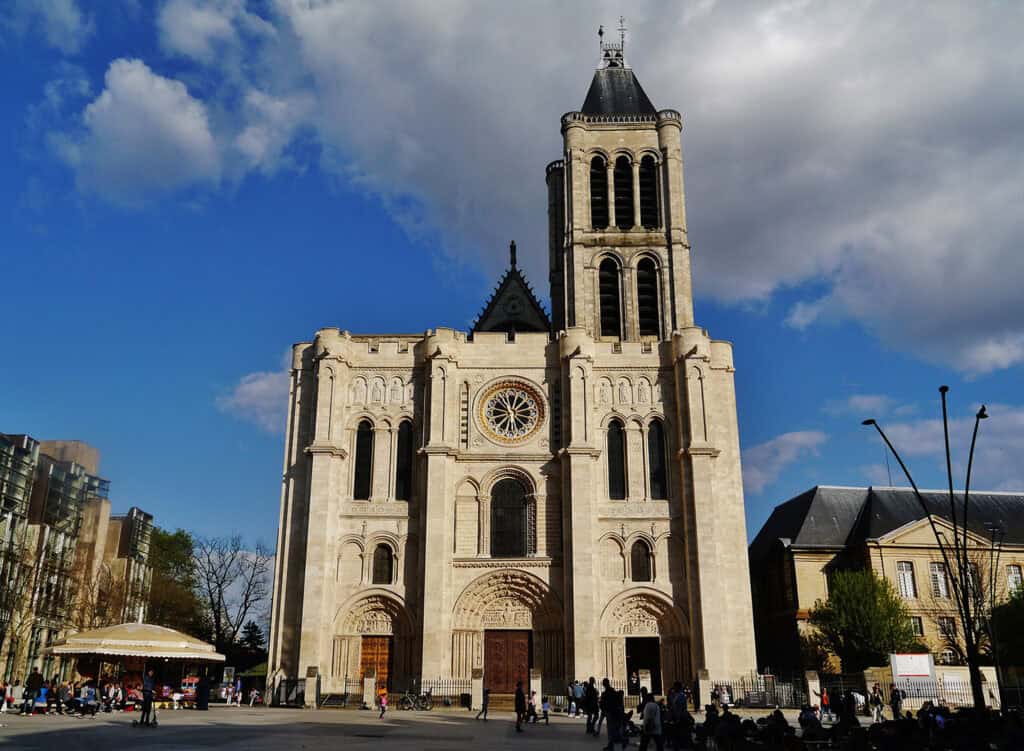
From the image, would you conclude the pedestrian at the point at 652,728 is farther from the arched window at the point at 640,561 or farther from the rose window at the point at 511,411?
the rose window at the point at 511,411

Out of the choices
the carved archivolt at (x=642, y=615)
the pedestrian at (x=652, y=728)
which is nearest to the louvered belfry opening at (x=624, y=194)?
the carved archivolt at (x=642, y=615)

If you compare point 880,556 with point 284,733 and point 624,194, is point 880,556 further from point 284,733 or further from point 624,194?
point 284,733

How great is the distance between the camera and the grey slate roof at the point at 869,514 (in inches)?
1651

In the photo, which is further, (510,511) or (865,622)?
(865,622)

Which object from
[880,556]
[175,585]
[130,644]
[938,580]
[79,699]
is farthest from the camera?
[175,585]

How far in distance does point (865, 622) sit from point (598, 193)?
22.6 metres

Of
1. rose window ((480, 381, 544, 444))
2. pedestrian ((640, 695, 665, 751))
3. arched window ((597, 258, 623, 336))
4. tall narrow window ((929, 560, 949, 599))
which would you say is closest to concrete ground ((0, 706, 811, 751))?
pedestrian ((640, 695, 665, 751))

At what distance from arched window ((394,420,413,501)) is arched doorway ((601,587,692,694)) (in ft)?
29.4

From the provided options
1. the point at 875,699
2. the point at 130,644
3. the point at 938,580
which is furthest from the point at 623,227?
the point at 130,644

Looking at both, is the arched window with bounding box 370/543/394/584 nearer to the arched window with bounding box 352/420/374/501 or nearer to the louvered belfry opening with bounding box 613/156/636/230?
the arched window with bounding box 352/420/374/501

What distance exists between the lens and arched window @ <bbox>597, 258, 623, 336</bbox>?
41.0 metres

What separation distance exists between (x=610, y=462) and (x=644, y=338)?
705cm

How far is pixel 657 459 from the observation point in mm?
35562

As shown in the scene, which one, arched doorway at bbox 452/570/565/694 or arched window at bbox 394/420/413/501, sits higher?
arched window at bbox 394/420/413/501
